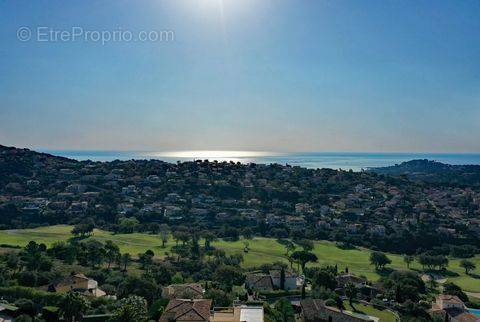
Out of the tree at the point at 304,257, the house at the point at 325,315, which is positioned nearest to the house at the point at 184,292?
the house at the point at 325,315

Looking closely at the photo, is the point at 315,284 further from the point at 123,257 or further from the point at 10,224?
the point at 10,224

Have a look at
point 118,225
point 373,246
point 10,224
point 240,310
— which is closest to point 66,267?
point 240,310

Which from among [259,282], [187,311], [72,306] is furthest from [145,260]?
[72,306]

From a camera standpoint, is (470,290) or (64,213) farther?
(64,213)

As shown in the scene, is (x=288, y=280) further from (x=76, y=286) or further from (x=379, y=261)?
(x=379, y=261)

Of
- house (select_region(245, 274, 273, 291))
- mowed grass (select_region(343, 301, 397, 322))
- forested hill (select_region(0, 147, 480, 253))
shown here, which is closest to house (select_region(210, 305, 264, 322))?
house (select_region(245, 274, 273, 291))

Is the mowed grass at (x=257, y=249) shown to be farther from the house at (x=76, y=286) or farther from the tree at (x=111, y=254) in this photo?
the house at (x=76, y=286)
